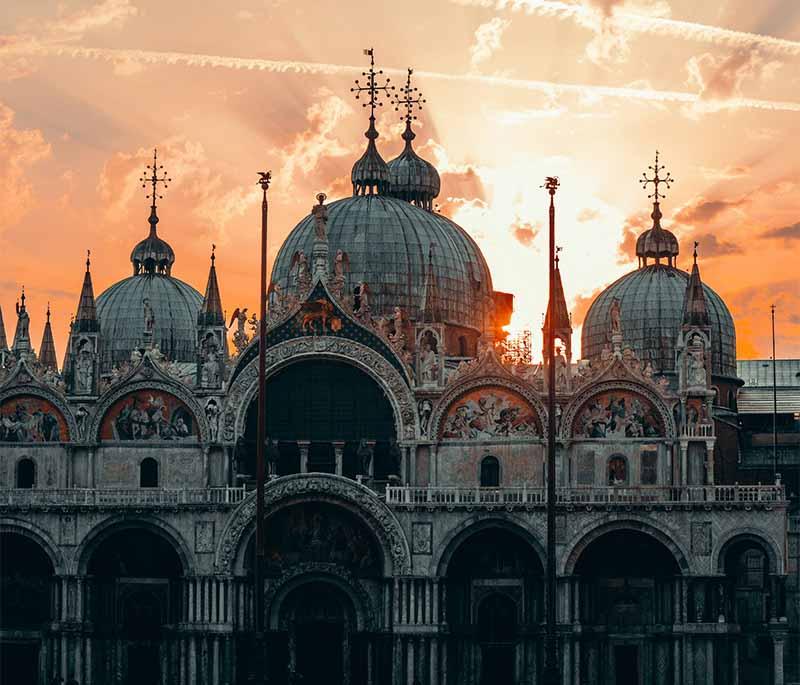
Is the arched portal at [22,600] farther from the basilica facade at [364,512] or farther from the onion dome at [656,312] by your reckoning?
the onion dome at [656,312]

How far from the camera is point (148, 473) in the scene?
288ft

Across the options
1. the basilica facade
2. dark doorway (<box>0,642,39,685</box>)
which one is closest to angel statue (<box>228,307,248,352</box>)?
the basilica facade

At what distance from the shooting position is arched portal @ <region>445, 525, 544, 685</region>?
275ft

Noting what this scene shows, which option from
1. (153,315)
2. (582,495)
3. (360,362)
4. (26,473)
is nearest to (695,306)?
(582,495)

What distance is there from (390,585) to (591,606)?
817cm

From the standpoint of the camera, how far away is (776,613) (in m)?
80.2

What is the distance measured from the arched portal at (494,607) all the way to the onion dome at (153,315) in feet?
94.9

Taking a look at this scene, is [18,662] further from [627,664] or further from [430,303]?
[627,664]

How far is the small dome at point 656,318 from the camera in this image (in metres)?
101

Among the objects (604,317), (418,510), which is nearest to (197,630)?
(418,510)

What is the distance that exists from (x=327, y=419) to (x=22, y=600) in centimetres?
1475

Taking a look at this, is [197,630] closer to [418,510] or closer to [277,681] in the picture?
[277,681]

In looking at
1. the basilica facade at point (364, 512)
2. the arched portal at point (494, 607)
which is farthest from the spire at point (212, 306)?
the arched portal at point (494, 607)

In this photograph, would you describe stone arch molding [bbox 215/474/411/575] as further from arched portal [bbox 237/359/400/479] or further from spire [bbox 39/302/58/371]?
spire [bbox 39/302/58/371]
